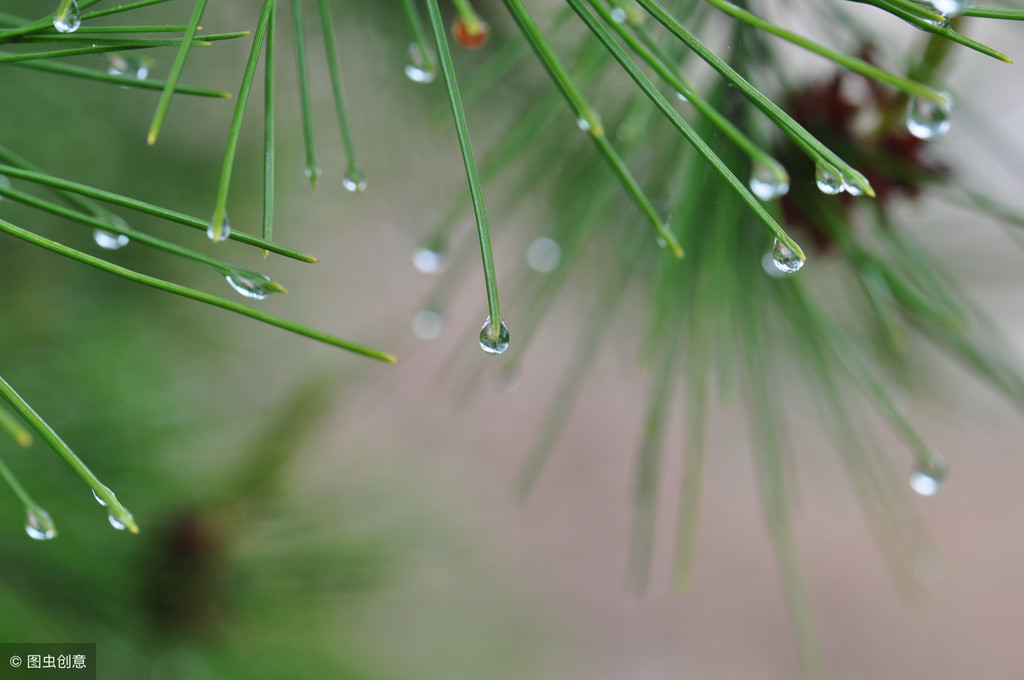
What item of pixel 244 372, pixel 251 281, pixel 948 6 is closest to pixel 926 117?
pixel 948 6

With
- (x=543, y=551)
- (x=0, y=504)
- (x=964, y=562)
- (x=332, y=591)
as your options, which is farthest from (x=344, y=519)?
(x=964, y=562)

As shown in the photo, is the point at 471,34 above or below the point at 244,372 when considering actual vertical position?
below

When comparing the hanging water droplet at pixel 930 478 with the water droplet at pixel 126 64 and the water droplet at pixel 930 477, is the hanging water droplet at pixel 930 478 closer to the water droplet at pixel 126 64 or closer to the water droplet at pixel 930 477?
the water droplet at pixel 930 477

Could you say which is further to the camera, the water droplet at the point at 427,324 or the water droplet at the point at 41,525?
the water droplet at the point at 427,324

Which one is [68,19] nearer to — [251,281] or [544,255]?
[251,281]

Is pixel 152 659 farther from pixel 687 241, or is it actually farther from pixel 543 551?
pixel 543 551

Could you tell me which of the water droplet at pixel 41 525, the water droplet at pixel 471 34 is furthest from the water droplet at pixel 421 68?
the water droplet at pixel 41 525
